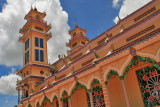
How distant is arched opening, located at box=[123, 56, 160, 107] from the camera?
39.6 ft

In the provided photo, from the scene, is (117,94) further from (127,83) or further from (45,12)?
(45,12)

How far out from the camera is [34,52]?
114 feet

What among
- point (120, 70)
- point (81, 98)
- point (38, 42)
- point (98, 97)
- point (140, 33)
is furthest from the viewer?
point (38, 42)

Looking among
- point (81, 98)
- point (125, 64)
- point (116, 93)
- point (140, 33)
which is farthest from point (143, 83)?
point (81, 98)

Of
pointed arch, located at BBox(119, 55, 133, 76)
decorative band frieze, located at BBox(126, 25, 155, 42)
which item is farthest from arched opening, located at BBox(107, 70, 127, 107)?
decorative band frieze, located at BBox(126, 25, 155, 42)

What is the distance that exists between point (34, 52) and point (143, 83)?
2725cm

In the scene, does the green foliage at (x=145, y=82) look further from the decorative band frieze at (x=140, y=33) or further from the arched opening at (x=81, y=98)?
the arched opening at (x=81, y=98)

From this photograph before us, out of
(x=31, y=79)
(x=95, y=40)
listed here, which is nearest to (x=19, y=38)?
(x=31, y=79)

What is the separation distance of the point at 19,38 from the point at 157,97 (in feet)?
118

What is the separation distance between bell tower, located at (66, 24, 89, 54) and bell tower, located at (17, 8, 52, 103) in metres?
6.17

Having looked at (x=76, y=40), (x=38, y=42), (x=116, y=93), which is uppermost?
(x=38, y=42)

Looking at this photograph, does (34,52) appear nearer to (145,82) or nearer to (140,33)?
(140,33)

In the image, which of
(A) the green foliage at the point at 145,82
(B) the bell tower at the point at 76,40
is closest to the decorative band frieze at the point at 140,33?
(A) the green foliage at the point at 145,82

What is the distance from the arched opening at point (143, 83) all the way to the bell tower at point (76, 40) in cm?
2112
